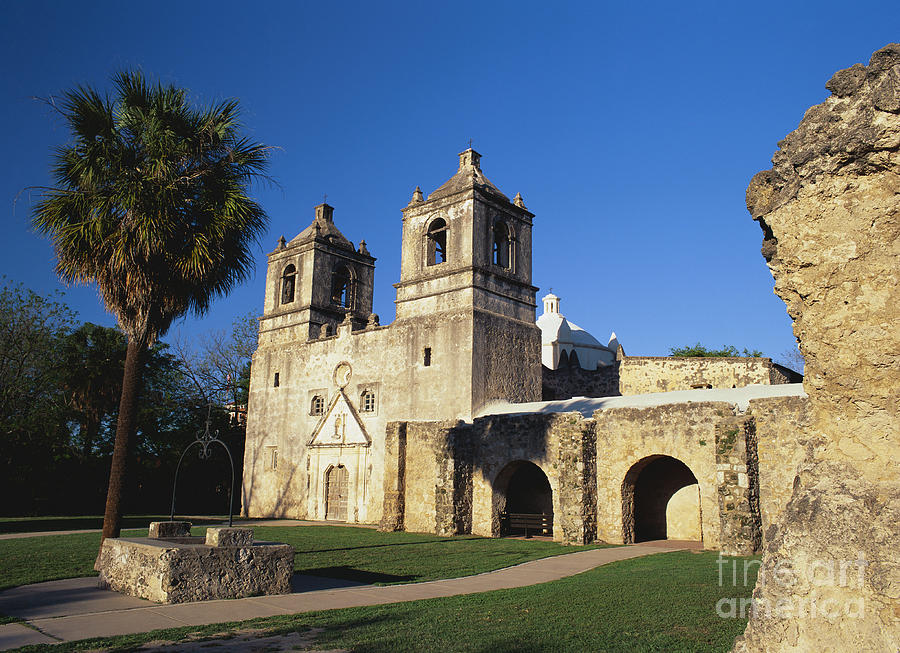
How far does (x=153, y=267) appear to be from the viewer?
12.1m

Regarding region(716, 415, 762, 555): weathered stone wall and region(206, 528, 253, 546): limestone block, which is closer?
region(206, 528, 253, 546): limestone block

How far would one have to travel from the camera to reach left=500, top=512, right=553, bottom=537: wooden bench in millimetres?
19672

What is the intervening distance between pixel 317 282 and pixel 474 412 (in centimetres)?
1176

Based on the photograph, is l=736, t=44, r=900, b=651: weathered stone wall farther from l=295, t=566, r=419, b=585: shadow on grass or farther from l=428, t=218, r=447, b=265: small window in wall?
l=428, t=218, r=447, b=265: small window in wall

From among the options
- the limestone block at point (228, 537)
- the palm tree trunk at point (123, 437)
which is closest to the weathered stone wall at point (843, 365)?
the limestone block at point (228, 537)

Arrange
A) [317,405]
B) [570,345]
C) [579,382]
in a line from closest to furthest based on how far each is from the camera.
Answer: [317,405], [579,382], [570,345]

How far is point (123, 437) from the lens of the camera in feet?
38.8

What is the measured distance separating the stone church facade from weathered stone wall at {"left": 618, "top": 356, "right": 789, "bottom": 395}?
0.06 m

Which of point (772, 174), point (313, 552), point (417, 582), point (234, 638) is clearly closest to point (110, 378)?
point (313, 552)

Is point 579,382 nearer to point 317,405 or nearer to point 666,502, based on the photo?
point 666,502

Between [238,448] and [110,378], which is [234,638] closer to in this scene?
[110,378]

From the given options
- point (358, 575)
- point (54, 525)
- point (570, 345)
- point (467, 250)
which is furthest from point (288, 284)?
point (358, 575)

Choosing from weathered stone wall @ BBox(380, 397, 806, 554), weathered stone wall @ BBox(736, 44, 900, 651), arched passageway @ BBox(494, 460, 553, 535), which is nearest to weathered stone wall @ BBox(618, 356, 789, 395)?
arched passageway @ BBox(494, 460, 553, 535)

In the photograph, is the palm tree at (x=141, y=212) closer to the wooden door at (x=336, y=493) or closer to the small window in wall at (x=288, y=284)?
the wooden door at (x=336, y=493)
